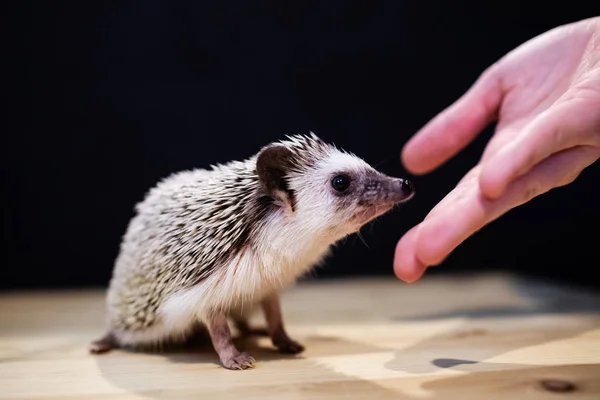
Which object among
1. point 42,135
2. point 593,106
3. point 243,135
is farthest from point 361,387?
point 42,135

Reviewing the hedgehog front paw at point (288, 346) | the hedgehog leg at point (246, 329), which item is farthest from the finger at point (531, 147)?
the hedgehog leg at point (246, 329)

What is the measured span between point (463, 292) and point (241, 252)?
1.85 m

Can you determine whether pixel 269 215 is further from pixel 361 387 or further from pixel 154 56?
pixel 154 56

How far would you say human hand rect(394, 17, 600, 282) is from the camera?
1.69 m

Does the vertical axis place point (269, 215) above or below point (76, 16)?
below

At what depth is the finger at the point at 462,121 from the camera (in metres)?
2.49

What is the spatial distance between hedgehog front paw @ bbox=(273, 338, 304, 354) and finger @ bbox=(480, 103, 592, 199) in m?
0.97

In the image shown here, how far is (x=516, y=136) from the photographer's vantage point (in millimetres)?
1967

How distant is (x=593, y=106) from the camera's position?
5.81 feet

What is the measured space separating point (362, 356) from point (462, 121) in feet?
3.59

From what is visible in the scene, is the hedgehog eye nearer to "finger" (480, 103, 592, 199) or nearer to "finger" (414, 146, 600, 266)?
"finger" (414, 146, 600, 266)

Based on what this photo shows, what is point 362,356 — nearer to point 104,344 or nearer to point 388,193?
point 388,193

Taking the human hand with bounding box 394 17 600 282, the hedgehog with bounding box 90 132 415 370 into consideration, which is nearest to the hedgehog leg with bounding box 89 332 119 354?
the hedgehog with bounding box 90 132 415 370

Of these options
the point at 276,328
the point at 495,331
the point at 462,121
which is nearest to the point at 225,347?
the point at 276,328
